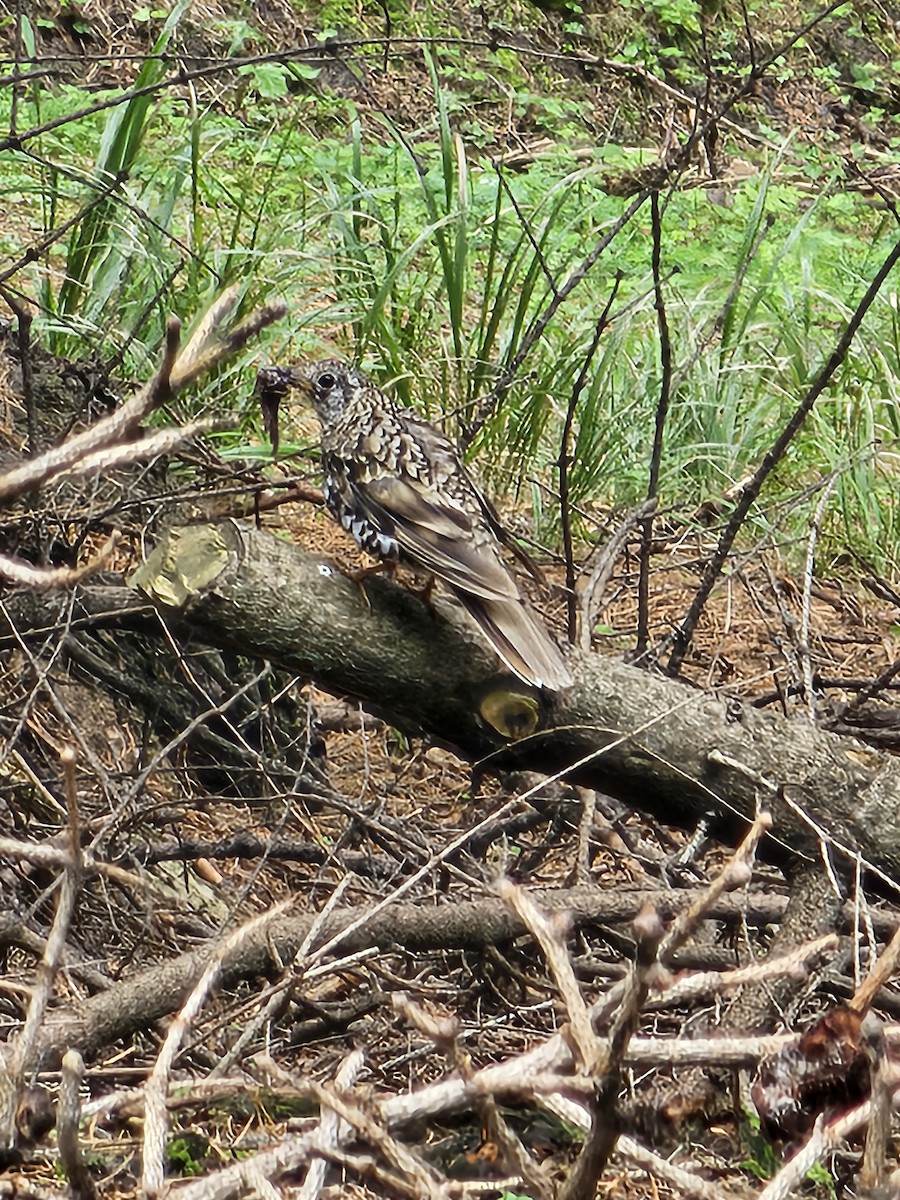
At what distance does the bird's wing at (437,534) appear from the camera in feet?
10.8

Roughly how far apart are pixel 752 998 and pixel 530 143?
33.1 ft

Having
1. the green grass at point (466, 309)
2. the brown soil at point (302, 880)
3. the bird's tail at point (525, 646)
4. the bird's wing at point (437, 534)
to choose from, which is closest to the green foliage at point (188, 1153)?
the brown soil at point (302, 880)

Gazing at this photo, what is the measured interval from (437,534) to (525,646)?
61cm

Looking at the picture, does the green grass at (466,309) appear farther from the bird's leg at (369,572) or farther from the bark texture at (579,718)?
the bark texture at (579,718)

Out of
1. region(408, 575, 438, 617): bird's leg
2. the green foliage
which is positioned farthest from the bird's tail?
the green foliage

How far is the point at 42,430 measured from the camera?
14.9 feet

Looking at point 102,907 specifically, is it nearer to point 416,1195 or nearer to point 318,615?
point 318,615

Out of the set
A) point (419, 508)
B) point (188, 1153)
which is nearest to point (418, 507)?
point (419, 508)

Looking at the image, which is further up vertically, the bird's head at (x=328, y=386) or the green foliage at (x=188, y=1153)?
the bird's head at (x=328, y=386)

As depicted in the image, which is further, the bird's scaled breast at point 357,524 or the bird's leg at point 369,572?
the bird's scaled breast at point 357,524

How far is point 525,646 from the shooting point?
299cm

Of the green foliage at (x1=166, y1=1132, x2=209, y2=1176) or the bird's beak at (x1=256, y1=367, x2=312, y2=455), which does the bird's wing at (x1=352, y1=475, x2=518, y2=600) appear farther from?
the green foliage at (x1=166, y1=1132, x2=209, y2=1176)

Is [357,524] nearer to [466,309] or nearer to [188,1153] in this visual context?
[188,1153]

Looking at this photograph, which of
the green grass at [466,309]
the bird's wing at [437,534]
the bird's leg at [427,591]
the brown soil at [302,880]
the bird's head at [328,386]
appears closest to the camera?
the brown soil at [302,880]
